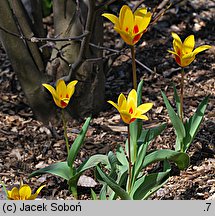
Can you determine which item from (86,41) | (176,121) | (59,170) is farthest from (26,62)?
(176,121)

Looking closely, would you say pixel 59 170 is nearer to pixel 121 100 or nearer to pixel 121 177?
pixel 121 177

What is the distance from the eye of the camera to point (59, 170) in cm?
281

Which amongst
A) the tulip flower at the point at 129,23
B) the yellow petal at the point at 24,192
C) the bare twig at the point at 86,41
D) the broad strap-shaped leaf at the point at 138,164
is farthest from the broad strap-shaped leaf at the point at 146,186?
the bare twig at the point at 86,41

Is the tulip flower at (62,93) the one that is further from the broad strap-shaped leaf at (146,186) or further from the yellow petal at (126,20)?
the broad strap-shaped leaf at (146,186)

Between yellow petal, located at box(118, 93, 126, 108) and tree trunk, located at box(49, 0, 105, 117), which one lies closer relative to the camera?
yellow petal, located at box(118, 93, 126, 108)

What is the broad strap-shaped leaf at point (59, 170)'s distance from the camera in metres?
2.78

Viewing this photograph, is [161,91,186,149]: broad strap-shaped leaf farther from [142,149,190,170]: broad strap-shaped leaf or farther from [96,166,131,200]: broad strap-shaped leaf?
[96,166,131,200]: broad strap-shaped leaf

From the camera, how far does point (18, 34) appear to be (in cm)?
351

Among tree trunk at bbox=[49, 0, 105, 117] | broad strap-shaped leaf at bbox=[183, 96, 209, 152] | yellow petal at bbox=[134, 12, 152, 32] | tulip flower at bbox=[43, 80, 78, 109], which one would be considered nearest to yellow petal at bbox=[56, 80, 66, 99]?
tulip flower at bbox=[43, 80, 78, 109]

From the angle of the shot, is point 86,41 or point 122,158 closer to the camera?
point 122,158

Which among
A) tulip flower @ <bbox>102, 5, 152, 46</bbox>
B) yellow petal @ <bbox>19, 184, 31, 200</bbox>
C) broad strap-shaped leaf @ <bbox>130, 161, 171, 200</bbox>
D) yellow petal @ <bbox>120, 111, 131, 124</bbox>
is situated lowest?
broad strap-shaped leaf @ <bbox>130, 161, 171, 200</bbox>

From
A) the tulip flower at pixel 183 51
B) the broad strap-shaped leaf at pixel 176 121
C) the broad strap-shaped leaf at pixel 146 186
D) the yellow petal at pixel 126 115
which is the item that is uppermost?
the tulip flower at pixel 183 51

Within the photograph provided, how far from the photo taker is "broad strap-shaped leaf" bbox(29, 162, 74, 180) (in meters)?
2.78
